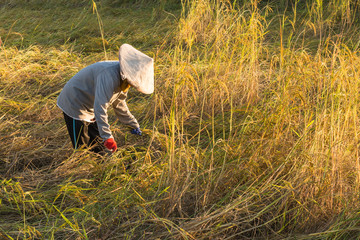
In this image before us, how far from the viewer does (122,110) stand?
2490 millimetres

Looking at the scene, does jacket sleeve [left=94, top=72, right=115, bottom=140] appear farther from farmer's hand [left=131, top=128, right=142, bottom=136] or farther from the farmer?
farmer's hand [left=131, top=128, right=142, bottom=136]

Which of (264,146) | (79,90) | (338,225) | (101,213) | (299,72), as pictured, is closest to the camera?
(338,225)

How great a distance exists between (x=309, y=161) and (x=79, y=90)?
1.31 meters

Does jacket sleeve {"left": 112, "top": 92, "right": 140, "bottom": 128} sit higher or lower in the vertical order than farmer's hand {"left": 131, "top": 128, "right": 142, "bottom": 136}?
higher

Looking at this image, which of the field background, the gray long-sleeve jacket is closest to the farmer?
the gray long-sleeve jacket

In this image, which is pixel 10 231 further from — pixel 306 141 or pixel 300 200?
pixel 306 141

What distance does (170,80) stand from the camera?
3.12 metres

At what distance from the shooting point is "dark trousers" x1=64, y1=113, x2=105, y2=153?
2418mm

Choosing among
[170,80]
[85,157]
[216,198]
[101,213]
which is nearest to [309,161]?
[216,198]

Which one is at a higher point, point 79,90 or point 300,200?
point 79,90

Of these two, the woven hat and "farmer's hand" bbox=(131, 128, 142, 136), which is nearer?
the woven hat

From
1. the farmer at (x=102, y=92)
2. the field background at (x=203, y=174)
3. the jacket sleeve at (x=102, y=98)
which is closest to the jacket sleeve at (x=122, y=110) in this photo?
the farmer at (x=102, y=92)

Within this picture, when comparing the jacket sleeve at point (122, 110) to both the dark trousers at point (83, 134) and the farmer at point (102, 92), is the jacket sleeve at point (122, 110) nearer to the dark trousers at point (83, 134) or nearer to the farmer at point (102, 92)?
the farmer at point (102, 92)

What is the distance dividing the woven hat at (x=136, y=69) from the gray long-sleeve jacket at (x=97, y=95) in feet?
0.41
